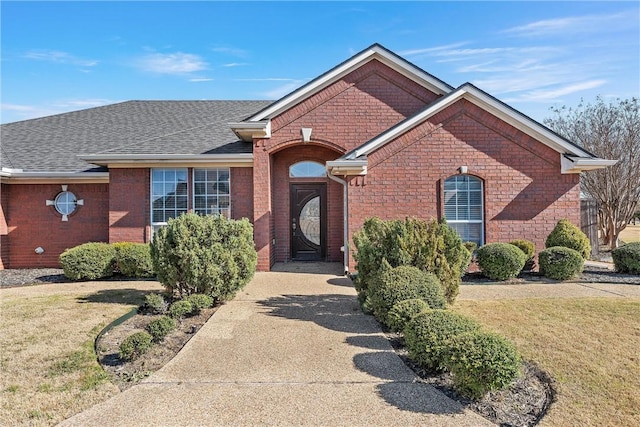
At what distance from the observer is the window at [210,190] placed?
39.9 ft

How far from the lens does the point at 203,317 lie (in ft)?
23.0

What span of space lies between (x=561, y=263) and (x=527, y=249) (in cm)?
91

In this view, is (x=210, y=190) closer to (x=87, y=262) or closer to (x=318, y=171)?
(x=318, y=171)

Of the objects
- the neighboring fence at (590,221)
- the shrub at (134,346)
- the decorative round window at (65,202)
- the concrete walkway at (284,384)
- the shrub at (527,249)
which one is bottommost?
the concrete walkway at (284,384)

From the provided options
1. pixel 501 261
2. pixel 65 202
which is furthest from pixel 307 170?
pixel 65 202

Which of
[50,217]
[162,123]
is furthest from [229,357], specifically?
[162,123]

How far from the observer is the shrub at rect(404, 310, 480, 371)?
441 centimetres

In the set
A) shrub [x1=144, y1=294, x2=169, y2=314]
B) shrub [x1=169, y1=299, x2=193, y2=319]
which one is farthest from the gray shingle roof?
shrub [x1=169, y1=299, x2=193, y2=319]

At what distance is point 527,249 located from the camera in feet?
34.3

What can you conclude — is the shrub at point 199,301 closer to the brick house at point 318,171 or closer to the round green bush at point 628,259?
the brick house at point 318,171

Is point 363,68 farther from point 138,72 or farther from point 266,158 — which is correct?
point 138,72

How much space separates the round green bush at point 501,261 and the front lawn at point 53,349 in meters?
8.14

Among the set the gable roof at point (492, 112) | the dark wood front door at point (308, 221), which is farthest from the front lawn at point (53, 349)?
the gable roof at point (492, 112)

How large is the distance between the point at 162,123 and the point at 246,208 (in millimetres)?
6323
